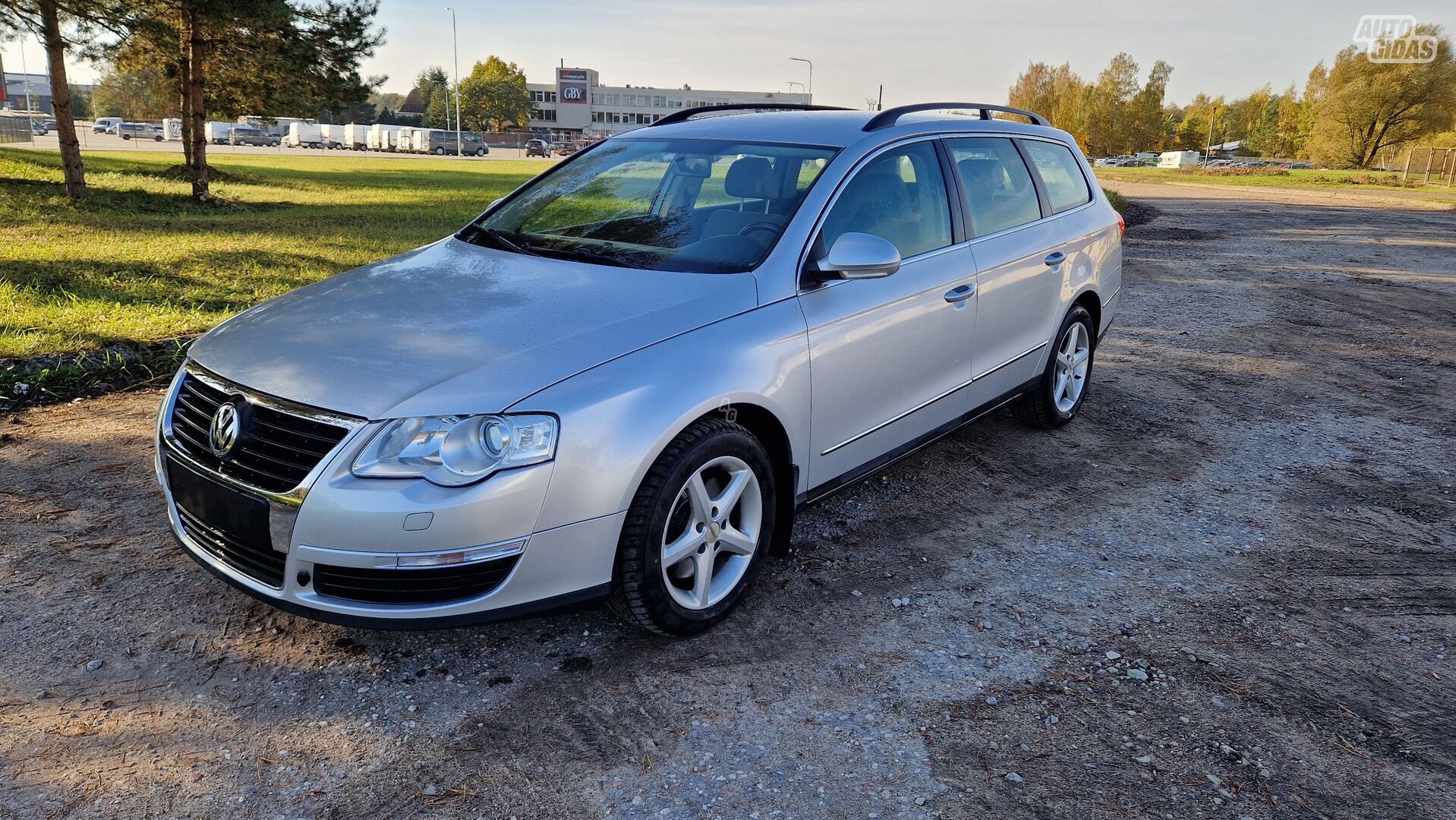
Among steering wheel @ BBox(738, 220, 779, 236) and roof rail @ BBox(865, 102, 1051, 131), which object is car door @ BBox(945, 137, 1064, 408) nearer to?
roof rail @ BBox(865, 102, 1051, 131)

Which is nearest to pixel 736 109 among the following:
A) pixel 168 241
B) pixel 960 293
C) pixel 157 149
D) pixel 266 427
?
pixel 960 293

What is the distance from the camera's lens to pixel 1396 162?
5503 centimetres

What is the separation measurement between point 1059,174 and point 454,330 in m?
3.91

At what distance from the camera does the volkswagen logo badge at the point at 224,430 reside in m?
3.00

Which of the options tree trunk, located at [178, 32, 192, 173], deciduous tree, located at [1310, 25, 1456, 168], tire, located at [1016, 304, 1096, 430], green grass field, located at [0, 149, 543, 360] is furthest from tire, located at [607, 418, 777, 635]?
deciduous tree, located at [1310, 25, 1456, 168]

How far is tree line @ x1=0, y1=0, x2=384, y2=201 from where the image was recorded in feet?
46.4

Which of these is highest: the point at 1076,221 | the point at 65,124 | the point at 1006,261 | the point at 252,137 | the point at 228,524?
the point at 252,137

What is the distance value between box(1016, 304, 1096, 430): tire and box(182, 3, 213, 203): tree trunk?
16294 millimetres

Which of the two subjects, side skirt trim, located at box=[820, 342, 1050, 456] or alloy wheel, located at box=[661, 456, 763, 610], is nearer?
alloy wheel, located at box=[661, 456, 763, 610]

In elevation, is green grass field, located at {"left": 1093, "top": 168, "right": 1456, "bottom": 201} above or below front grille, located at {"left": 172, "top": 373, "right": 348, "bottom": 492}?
above

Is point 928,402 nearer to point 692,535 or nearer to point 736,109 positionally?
point 692,535

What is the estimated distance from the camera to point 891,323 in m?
4.01

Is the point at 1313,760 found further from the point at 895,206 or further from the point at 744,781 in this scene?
the point at 895,206

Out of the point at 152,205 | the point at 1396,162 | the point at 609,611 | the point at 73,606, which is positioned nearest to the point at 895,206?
the point at 609,611
